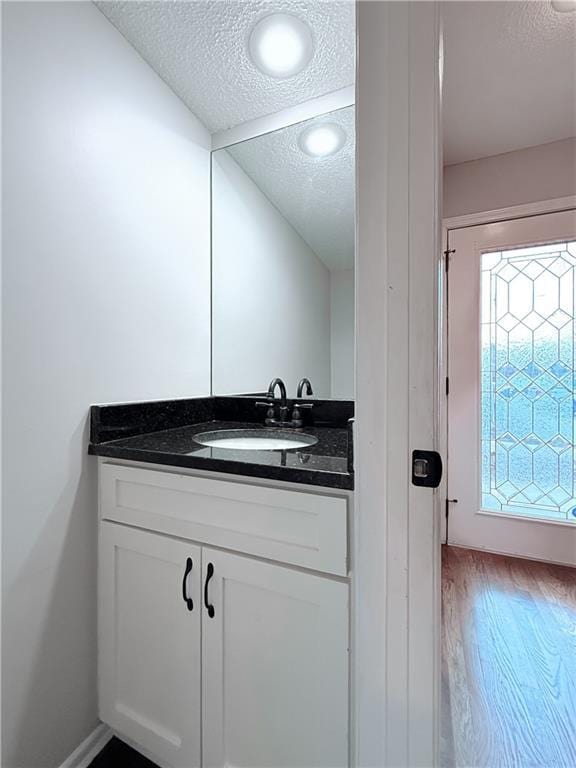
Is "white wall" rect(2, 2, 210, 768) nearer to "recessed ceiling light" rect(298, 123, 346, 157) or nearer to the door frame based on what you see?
"recessed ceiling light" rect(298, 123, 346, 157)

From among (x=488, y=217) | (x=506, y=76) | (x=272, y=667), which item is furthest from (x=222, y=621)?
(x=488, y=217)

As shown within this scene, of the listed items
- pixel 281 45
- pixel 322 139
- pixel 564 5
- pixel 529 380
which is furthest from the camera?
pixel 529 380

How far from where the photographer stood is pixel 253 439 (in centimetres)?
148

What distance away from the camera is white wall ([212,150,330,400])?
1.69 meters

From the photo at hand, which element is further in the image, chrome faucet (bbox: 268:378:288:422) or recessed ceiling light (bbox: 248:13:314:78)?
chrome faucet (bbox: 268:378:288:422)

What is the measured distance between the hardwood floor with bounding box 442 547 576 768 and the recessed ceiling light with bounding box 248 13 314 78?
88.0 inches

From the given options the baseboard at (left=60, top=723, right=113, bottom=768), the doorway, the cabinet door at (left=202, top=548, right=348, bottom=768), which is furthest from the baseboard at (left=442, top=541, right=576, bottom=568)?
the baseboard at (left=60, top=723, right=113, bottom=768)

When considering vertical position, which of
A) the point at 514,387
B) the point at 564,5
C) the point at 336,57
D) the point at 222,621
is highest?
the point at 564,5

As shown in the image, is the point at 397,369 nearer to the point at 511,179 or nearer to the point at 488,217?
the point at 488,217

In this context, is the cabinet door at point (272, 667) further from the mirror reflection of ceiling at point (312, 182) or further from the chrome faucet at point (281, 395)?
the mirror reflection of ceiling at point (312, 182)

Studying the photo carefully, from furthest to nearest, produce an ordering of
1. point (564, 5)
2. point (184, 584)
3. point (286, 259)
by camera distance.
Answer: point (286, 259) → point (564, 5) → point (184, 584)

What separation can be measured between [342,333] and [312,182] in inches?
25.3

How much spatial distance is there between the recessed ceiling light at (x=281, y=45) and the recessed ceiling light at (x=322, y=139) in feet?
0.68

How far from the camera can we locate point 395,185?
0.68 metres
